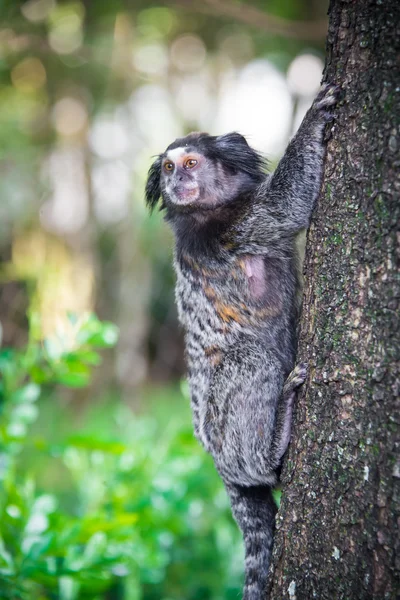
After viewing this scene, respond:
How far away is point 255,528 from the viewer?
272 centimetres

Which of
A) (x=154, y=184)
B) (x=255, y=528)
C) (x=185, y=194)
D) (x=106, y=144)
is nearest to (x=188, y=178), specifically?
(x=185, y=194)

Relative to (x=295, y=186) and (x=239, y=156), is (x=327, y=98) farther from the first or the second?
(x=239, y=156)

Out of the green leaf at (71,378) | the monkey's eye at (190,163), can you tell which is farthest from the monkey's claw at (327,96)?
the green leaf at (71,378)

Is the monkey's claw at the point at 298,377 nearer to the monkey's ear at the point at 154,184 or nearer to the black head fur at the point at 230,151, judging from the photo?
the black head fur at the point at 230,151

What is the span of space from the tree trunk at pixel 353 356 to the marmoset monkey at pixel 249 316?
262 millimetres

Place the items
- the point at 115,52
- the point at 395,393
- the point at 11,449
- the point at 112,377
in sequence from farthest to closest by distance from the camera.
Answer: the point at 112,377 < the point at 115,52 < the point at 11,449 < the point at 395,393

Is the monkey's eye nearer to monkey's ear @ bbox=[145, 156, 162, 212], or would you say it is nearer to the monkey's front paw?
monkey's ear @ bbox=[145, 156, 162, 212]

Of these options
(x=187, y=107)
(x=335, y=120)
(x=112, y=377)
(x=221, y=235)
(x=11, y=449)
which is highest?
(x=187, y=107)

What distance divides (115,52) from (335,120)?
6.50 metres

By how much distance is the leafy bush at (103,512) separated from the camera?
9.74ft

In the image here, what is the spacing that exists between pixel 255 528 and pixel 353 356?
3.92 feet

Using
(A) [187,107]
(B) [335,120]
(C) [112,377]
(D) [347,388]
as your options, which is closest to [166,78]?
(A) [187,107]

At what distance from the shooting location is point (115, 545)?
123 inches

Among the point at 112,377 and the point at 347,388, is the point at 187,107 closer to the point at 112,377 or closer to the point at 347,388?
the point at 112,377
